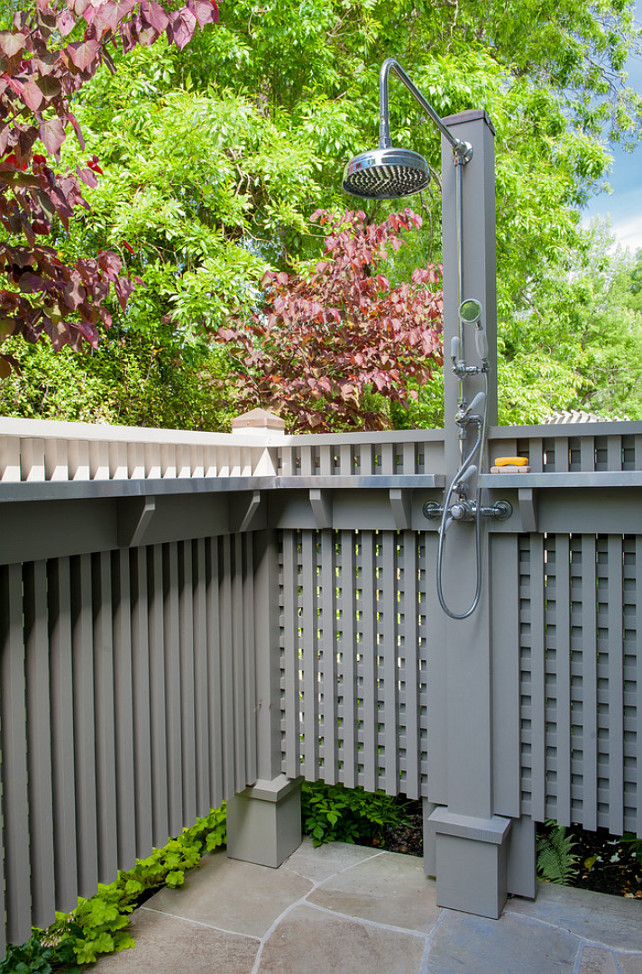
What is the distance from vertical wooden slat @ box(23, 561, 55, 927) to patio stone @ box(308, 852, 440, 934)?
3.75 feet

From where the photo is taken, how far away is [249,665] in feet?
9.70

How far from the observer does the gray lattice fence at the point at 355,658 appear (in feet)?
9.03

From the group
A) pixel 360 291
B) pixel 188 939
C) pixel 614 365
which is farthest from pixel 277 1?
pixel 614 365

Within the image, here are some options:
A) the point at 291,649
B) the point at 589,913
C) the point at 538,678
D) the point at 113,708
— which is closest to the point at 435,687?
the point at 538,678

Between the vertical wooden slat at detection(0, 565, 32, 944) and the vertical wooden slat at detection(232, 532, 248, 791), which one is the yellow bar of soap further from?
the vertical wooden slat at detection(0, 565, 32, 944)

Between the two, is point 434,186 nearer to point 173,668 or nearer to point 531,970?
point 173,668

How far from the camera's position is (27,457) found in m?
1.82

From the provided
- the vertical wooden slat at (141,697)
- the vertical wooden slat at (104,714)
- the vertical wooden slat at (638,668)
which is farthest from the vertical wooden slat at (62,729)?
the vertical wooden slat at (638,668)

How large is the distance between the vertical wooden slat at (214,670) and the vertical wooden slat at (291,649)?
13.9 inches

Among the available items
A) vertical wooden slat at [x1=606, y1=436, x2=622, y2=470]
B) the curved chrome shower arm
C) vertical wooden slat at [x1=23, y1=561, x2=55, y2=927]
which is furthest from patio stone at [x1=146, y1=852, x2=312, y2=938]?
the curved chrome shower arm

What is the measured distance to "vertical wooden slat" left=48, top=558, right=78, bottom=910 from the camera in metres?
2.01

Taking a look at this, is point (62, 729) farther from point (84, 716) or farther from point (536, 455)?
point (536, 455)

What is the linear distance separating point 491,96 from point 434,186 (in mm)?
1614

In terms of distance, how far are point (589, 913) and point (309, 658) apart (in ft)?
4.51
